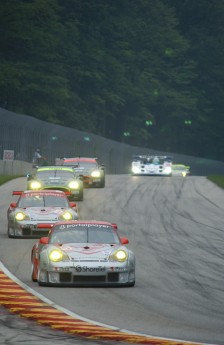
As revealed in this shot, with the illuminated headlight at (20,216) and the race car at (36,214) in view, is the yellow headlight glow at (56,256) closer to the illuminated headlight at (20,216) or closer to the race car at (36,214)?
the race car at (36,214)

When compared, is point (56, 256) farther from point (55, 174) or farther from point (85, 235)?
point (55, 174)

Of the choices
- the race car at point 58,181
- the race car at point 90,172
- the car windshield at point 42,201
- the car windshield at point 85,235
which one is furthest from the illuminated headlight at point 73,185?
the car windshield at point 85,235

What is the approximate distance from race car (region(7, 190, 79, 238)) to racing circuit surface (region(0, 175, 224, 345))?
1.19 feet

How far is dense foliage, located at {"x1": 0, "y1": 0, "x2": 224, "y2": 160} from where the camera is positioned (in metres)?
111

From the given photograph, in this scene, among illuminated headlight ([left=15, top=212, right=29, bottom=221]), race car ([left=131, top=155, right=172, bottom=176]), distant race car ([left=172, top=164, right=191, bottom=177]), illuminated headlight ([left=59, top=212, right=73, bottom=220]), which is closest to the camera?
illuminated headlight ([left=59, top=212, right=73, bottom=220])

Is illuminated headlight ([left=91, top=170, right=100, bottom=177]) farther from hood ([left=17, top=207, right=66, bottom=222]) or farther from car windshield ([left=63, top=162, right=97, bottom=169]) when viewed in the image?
hood ([left=17, top=207, right=66, bottom=222])

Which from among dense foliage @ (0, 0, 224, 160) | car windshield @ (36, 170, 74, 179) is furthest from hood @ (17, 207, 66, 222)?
dense foliage @ (0, 0, 224, 160)

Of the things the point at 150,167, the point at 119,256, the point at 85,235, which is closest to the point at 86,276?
the point at 119,256

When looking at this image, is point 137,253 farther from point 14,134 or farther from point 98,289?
point 14,134

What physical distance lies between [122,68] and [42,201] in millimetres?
105678

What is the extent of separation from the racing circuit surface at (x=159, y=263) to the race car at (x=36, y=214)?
36 cm

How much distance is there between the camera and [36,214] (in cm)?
3212

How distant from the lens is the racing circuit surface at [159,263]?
17.6 m

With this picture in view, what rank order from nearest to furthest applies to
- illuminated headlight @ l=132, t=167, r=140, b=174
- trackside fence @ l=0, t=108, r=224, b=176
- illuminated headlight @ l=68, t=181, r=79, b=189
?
illuminated headlight @ l=68, t=181, r=79, b=189 < trackside fence @ l=0, t=108, r=224, b=176 < illuminated headlight @ l=132, t=167, r=140, b=174
